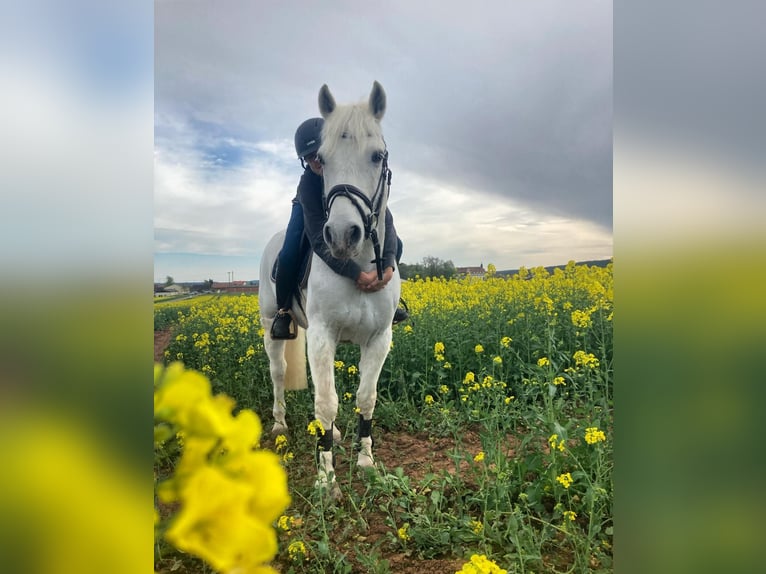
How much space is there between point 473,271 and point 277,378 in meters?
0.80

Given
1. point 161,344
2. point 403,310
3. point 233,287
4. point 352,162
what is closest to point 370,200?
point 352,162

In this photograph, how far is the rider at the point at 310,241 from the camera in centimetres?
107

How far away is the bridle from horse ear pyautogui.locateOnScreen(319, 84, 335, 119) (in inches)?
6.8

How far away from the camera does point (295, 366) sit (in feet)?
5.54

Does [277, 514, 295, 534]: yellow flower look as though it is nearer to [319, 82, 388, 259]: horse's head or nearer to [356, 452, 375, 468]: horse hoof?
[356, 452, 375, 468]: horse hoof

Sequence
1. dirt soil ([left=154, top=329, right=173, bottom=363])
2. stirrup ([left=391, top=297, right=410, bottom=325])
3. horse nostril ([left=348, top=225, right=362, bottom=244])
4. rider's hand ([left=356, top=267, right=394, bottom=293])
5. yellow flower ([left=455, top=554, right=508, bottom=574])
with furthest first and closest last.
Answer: stirrup ([left=391, top=297, right=410, bottom=325]), rider's hand ([left=356, top=267, right=394, bottom=293]), dirt soil ([left=154, top=329, right=173, bottom=363]), horse nostril ([left=348, top=225, right=362, bottom=244]), yellow flower ([left=455, top=554, right=508, bottom=574])

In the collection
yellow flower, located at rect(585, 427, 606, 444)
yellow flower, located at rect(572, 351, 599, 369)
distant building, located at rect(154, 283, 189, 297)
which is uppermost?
distant building, located at rect(154, 283, 189, 297)

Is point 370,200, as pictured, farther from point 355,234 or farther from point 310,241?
point 310,241

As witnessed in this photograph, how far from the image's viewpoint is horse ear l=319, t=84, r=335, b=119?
1018 mm

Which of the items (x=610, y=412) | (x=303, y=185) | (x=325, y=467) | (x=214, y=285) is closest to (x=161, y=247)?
(x=214, y=285)

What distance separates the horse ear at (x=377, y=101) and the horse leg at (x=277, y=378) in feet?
2.77

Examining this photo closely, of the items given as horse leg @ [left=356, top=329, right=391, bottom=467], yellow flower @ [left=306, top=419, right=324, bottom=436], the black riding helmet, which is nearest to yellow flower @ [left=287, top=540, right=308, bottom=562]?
yellow flower @ [left=306, top=419, right=324, bottom=436]

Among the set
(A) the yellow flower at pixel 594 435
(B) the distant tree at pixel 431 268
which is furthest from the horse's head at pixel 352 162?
(A) the yellow flower at pixel 594 435

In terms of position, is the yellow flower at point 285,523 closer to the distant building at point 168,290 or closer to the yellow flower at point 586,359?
the distant building at point 168,290
